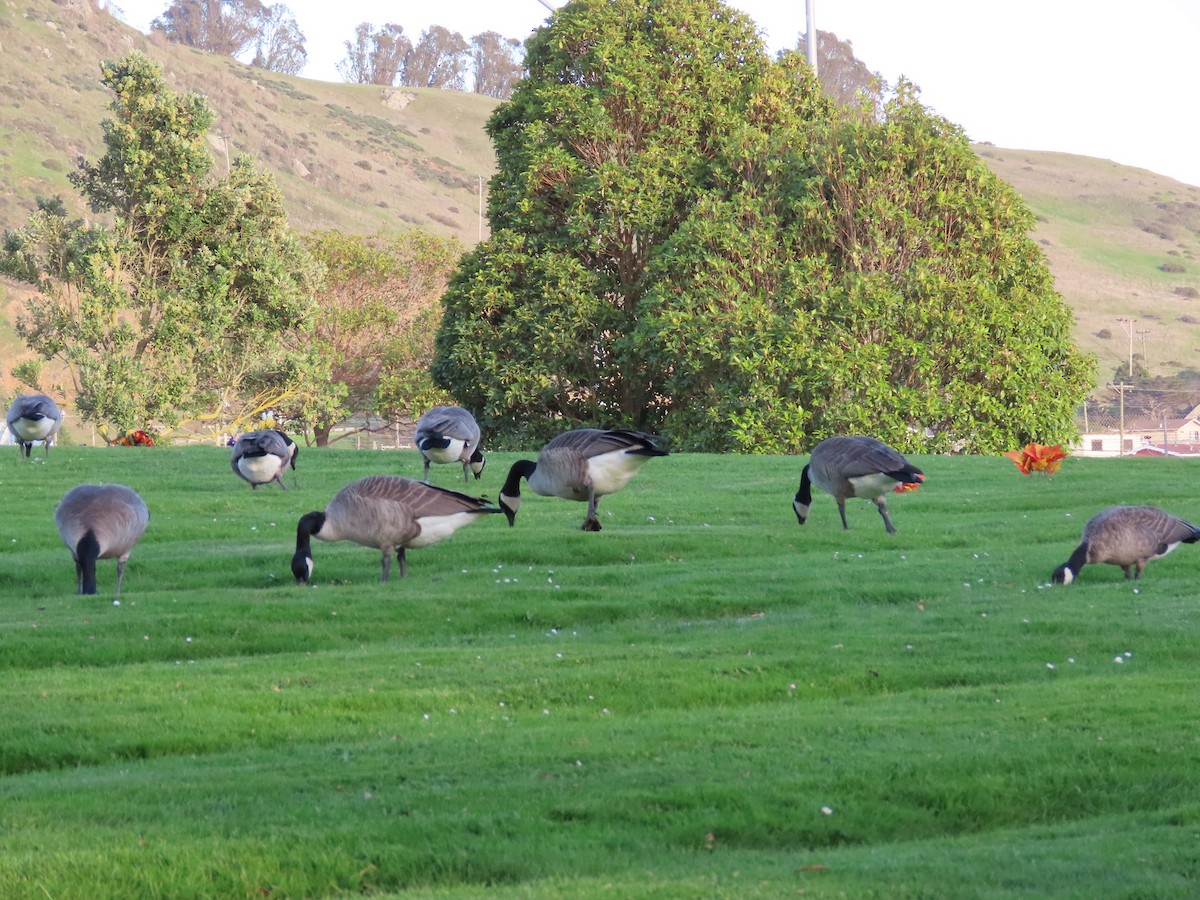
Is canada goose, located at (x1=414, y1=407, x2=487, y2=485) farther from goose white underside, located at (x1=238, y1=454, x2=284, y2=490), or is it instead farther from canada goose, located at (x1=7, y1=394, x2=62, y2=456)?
canada goose, located at (x1=7, y1=394, x2=62, y2=456)

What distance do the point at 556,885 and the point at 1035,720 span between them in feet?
14.8

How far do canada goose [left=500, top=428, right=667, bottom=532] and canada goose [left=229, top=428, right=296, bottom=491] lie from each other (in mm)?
6299

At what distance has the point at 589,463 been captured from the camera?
1897 centimetres

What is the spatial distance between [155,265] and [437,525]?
40.4m

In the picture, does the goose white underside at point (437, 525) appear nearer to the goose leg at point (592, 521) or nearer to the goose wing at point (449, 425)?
the goose leg at point (592, 521)

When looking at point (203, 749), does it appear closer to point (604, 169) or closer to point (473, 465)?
point (473, 465)

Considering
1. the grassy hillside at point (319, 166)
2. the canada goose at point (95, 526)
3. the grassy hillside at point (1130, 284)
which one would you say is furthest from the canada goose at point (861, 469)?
the grassy hillside at point (1130, 284)

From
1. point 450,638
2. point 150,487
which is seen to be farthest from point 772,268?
point 450,638

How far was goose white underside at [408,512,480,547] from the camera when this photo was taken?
53.3ft

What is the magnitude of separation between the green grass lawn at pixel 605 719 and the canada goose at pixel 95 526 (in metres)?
0.56

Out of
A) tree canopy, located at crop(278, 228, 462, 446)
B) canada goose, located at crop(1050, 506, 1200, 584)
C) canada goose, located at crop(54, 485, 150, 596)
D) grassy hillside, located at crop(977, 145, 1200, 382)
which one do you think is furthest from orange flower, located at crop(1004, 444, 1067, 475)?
grassy hillside, located at crop(977, 145, 1200, 382)

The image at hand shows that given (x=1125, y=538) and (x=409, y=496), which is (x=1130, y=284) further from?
(x=409, y=496)

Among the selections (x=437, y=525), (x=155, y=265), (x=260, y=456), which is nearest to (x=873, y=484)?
(x=437, y=525)

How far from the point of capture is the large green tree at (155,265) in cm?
5016
